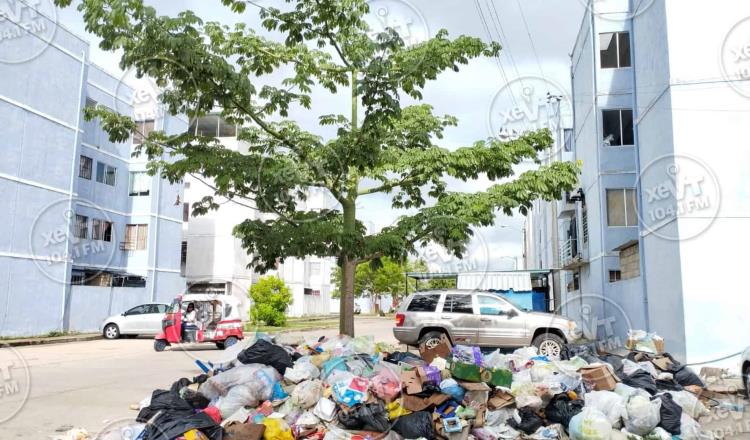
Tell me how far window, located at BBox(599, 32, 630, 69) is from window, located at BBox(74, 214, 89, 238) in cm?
2393

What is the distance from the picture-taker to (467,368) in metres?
7.55

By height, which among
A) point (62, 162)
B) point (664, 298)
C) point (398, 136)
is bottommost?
point (664, 298)

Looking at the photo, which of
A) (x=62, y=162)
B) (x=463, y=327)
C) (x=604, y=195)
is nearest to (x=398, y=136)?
(x=463, y=327)

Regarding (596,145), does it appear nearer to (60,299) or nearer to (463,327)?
(463,327)

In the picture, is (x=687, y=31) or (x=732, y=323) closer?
(x=732, y=323)

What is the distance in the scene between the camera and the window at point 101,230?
2938 centimetres

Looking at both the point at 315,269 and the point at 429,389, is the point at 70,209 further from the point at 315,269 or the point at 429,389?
the point at 315,269

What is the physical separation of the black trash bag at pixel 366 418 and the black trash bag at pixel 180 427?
1.38 metres

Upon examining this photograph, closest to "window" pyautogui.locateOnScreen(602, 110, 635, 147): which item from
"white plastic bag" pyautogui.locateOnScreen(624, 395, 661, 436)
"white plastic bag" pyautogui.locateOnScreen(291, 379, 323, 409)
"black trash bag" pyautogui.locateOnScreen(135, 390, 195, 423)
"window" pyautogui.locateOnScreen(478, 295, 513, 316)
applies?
"window" pyautogui.locateOnScreen(478, 295, 513, 316)

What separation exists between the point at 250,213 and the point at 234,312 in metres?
22.6

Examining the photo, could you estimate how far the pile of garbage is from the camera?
6.66 m

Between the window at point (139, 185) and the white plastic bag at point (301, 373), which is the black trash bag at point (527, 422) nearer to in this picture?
the white plastic bag at point (301, 373)

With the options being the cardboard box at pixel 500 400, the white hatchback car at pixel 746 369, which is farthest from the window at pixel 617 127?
the cardboard box at pixel 500 400

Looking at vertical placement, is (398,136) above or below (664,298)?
above
